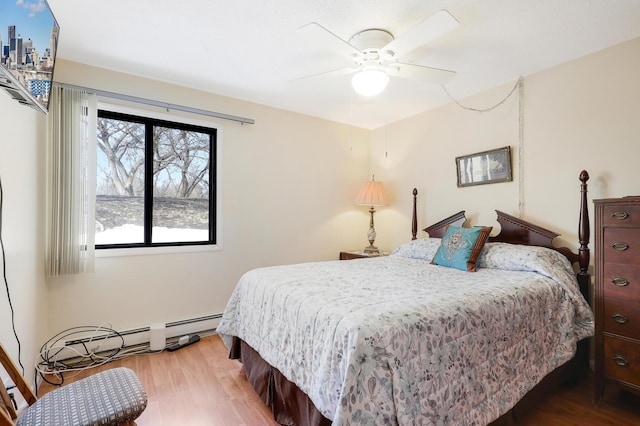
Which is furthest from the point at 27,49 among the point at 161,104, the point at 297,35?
the point at 161,104

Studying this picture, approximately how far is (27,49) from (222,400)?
2.02 meters

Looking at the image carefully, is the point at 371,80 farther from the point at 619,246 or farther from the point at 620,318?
the point at 620,318

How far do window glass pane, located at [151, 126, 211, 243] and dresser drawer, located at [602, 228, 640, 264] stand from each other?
10.5 ft

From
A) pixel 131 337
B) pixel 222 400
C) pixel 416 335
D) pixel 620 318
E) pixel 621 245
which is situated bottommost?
pixel 222 400

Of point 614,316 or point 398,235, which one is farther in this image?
point 398,235

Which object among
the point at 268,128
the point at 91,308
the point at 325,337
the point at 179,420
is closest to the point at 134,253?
the point at 91,308

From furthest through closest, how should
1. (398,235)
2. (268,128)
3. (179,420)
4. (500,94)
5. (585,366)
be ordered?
(398,235) → (268,128) → (500,94) → (585,366) → (179,420)

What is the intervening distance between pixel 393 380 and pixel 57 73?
3.16 metres

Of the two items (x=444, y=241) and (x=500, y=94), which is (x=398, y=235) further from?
(x=500, y=94)

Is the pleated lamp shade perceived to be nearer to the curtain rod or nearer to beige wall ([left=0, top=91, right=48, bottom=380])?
the curtain rod

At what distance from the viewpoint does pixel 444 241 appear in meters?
2.68

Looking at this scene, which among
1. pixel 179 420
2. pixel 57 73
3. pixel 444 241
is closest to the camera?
pixel 179 420

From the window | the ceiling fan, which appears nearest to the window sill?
the window

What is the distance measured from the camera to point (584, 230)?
2.20 meters
